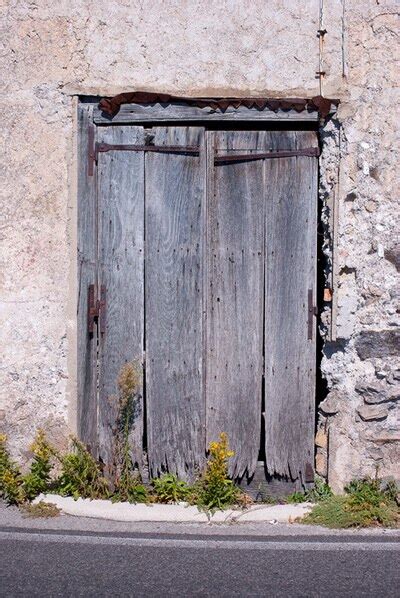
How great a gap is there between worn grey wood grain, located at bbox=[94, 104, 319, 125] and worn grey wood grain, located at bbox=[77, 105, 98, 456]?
0.24 meters

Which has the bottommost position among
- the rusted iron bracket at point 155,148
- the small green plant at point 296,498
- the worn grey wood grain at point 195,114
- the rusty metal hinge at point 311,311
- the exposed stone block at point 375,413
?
the small green plant at point 296,498

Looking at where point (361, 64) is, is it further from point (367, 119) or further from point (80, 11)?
point (80, 11)

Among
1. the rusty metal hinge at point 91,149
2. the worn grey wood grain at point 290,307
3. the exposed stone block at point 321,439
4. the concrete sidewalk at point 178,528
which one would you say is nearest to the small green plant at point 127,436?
the concrete sidewalk at point 178,528

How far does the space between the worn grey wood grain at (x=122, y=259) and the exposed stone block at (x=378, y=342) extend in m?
1.33

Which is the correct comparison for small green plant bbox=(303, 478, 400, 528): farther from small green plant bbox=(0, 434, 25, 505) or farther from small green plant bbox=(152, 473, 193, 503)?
small green plant bbox=(0, 434, 25, 505)

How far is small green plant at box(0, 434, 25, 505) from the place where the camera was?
5117mm

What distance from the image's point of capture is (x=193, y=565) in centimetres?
438

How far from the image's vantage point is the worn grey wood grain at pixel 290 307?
5285mm

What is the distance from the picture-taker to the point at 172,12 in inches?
206

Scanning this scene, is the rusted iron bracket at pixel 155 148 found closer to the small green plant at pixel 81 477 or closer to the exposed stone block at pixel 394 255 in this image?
the exposed stone block at pixel 394 255

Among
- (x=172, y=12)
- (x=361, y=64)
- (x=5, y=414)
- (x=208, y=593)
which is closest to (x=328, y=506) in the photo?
(x=208, y=593)

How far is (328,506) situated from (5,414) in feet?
6.57

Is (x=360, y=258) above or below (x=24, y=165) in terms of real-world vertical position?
below

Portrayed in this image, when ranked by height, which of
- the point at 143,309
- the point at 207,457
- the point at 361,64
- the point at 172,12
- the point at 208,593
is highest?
the point at 172,12
